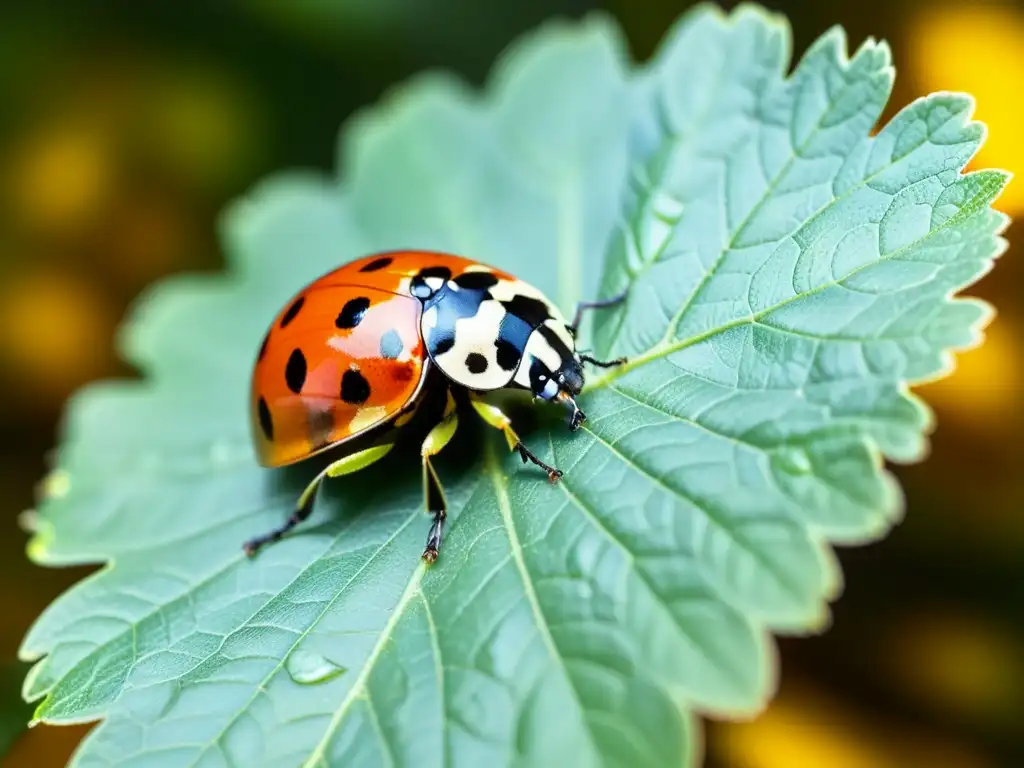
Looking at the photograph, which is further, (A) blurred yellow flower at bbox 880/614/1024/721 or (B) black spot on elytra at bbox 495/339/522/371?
(A) blurred yellow flower at bbox 880/614/1024/721

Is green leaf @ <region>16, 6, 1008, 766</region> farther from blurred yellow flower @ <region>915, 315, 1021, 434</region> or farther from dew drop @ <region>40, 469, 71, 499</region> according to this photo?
blurred yellow flower @ <region>915, 315, 1021, 434</region>

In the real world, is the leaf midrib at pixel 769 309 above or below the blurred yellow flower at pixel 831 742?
above

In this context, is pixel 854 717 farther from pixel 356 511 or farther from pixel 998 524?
pixel 356 511

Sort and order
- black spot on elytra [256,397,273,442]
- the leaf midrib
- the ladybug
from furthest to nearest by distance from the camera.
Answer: black spot on elytra [256,397,273,442]
the ladybug
the leaf midrib

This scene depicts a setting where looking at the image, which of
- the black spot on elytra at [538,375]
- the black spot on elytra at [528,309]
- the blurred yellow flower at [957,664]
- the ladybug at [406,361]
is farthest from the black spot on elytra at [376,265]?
the blurred yellow flower at [957,664]

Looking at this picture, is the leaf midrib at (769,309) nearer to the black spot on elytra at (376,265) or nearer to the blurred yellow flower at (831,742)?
the black spot on elytra at (376,265)

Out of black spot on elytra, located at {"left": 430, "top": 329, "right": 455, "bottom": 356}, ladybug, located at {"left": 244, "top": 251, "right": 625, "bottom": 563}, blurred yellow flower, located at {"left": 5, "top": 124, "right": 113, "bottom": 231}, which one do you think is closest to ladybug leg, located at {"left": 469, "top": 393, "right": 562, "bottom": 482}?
ladybug, located at {"left": 244, "top": 251, "right": 625, "bottom": 563}
